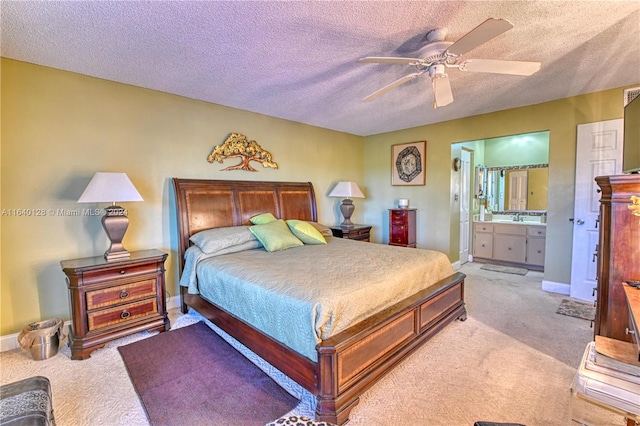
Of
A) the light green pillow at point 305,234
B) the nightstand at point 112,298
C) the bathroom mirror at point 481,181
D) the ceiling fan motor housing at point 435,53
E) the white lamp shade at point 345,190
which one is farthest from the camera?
the bathroom mirror at point 481,181

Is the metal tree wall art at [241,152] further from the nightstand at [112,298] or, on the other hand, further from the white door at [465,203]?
the white door at [465,203]

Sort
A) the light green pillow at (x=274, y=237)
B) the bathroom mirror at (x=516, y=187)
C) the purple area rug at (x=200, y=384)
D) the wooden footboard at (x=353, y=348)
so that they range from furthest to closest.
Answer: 1. the bathroom mirror at (x=516, y=187)
2. the light green pillow at (x=274, y=237)
3. the purple area rug at (x=200, y=384)
4. the wooden footboard at (x=353, y=348)

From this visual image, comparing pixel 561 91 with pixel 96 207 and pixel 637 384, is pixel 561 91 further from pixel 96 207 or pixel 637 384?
pixel 96 207

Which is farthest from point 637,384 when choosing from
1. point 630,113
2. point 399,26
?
point 399,26

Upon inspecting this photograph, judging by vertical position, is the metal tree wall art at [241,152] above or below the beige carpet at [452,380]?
→ above

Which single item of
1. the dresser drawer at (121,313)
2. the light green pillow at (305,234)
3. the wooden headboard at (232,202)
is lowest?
the dresser drawer at (121,313)

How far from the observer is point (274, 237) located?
3.41 metres

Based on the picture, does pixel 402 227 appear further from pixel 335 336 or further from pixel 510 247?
pixel 335 336

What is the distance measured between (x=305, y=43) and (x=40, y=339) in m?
3.26

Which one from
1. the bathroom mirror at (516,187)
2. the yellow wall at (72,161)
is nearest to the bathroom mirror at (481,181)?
the bathroom mirror at (516,187)

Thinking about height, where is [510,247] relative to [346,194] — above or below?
below

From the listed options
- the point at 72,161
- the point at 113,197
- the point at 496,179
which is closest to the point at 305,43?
the point at 113,197

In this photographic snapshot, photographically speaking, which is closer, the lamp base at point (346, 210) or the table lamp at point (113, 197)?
the table lamp at point (113, 197)

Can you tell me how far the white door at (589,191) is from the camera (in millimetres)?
3467
